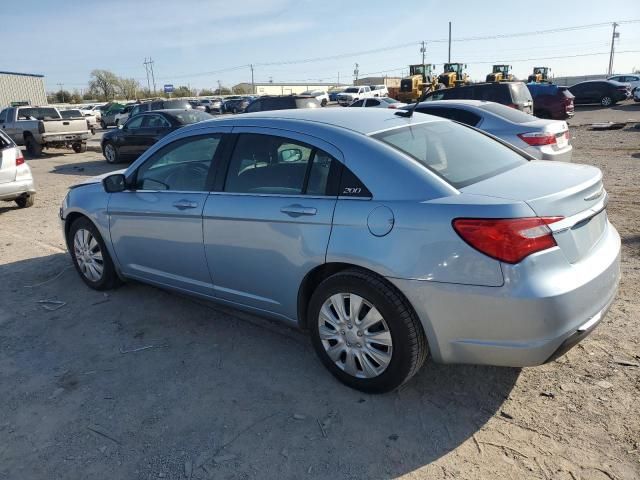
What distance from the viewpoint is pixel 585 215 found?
2.86 metres

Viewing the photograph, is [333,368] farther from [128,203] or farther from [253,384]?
[128,203]

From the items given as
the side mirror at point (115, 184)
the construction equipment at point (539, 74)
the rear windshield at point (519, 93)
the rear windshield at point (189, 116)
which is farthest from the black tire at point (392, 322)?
the construction equipment at point (539, 74)

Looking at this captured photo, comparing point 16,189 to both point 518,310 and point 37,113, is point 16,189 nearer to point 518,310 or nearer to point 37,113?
point 518,310

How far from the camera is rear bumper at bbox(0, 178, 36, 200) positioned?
28.1ft

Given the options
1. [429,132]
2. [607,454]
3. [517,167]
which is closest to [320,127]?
[429,132]

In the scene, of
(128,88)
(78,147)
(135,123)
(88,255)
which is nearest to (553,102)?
(135,123)

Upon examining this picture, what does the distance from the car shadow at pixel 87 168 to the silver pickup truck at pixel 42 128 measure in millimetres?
2575

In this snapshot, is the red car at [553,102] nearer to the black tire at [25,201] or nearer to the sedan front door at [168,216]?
the black tire at [25,201]

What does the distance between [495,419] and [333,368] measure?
3.26ft

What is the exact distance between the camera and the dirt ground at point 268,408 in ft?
8.57

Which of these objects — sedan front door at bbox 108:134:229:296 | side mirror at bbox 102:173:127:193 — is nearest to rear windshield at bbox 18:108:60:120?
side mirror at bbox 102:173:127:193

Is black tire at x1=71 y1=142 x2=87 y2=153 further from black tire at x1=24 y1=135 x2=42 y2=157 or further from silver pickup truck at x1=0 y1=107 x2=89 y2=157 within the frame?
black tire at x1=24 y1=135 x2=42 y2=157

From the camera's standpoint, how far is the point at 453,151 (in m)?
3.40

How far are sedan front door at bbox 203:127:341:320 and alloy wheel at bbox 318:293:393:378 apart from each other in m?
0.28
